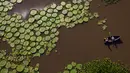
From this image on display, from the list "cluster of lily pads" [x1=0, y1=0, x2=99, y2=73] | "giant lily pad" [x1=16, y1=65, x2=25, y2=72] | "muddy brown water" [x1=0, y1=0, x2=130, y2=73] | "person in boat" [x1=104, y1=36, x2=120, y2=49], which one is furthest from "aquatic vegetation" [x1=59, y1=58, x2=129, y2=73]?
"giant lily pad" [x1=16, y1=65, x2=25, y2=72]

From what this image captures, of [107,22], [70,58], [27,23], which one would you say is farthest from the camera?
[27,23]

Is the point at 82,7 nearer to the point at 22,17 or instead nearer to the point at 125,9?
the point at 125,9

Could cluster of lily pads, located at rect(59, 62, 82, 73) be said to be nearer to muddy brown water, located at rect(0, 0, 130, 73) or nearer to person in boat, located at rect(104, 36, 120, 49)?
muddy brown water, located at rect(0, 0, 130, 73)

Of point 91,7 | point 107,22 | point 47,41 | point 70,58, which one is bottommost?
point 70,58

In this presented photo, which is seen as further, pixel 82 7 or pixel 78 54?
pixel 82 7

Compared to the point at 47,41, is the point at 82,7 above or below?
above

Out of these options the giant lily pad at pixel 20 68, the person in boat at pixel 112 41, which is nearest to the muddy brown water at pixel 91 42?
the person in boat at pixel 112 41

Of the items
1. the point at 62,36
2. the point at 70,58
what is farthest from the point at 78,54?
the point at 62,36

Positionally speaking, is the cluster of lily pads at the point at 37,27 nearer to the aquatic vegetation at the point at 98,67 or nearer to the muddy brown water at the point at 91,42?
the muddy brown water at the point at 91,42
